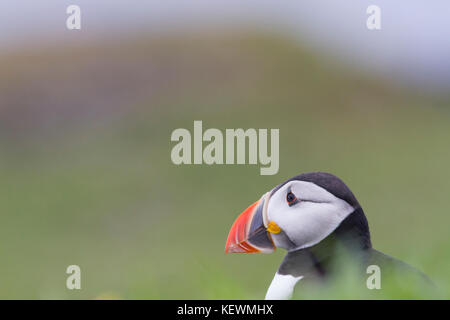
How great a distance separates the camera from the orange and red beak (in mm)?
1880

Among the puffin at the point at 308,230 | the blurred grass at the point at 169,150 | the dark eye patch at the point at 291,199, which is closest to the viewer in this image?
the puffin at the point at 308,230

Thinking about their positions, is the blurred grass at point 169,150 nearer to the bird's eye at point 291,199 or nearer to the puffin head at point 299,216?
the puffin head at point 299,216

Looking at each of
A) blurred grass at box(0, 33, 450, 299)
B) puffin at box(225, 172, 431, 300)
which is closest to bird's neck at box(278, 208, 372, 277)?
puffin at box(225, 172, 431, 300)

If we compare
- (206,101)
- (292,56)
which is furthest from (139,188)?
(292,56)

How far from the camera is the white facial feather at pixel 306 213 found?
1.74m

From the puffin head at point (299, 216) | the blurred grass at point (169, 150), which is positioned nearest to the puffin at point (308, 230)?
the puffin head at point (299, 216)

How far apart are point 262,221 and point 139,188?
11694 mm

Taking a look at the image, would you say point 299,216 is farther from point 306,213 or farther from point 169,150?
point 169,150

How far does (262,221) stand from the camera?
1.88 metres

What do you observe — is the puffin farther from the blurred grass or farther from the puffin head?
the blurred grass

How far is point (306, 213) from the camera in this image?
1.77 m
